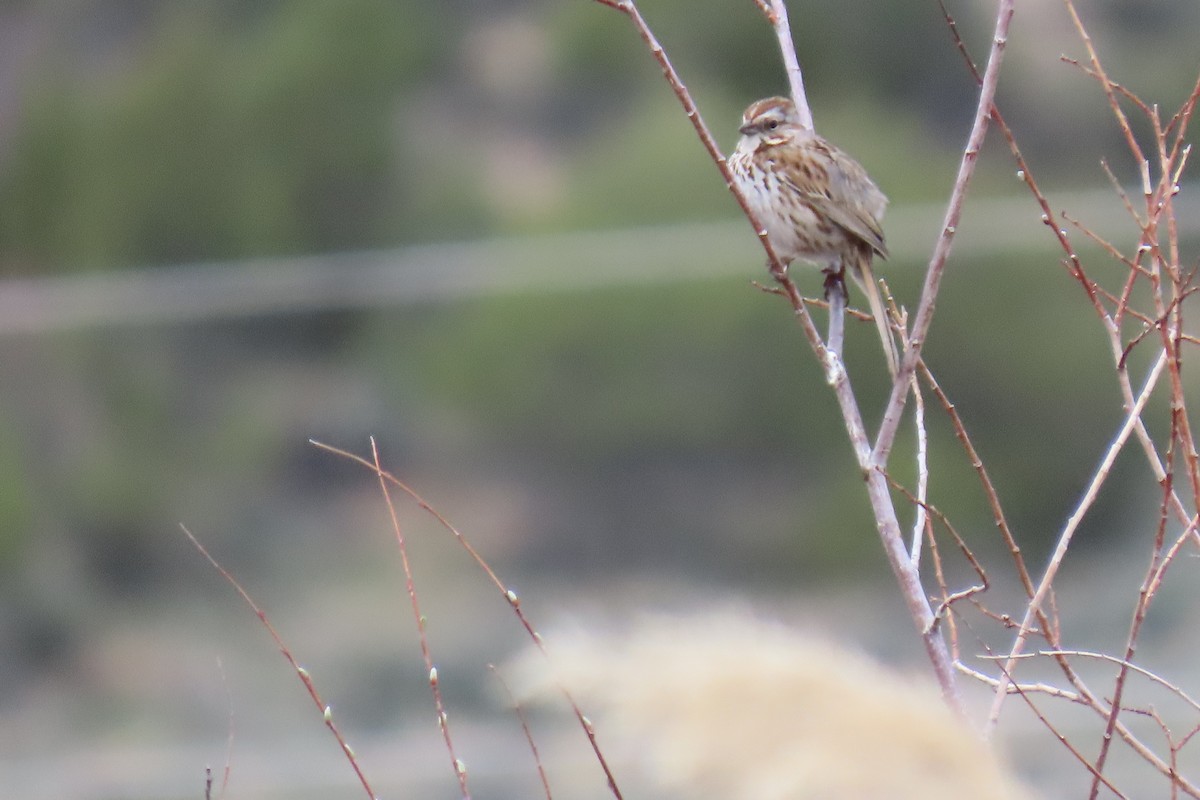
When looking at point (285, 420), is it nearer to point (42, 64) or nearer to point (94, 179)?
point (94, 179)

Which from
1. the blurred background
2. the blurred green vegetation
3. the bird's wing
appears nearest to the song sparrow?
the bird's wing

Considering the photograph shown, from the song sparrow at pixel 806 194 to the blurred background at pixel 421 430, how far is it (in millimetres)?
4196

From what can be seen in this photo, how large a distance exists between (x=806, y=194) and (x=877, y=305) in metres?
0.62

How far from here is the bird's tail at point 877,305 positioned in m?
2.29

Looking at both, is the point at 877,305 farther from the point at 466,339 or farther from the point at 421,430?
the point at 466,339

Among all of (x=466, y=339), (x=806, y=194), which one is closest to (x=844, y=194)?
(x=806, y=194)

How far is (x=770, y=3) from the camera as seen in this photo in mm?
2100

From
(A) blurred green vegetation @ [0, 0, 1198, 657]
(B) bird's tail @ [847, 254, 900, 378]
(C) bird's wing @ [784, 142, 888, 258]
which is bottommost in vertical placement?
(B) bird's tail @ [847, 254, 900, 378]

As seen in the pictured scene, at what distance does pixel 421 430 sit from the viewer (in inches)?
362

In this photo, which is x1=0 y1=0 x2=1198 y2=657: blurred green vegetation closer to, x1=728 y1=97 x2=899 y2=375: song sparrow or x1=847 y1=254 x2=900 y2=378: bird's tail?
x1=728 y1=97 x2=899 y2=375: song sparrow

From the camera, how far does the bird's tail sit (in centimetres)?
229

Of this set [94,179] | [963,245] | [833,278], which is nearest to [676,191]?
[963,245]

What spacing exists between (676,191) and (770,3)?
8.08 metres

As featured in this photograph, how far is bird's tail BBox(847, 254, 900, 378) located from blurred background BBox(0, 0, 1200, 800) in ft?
14.6
